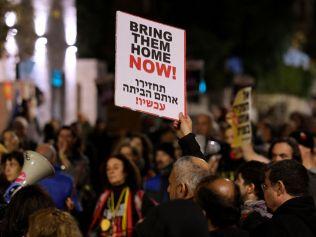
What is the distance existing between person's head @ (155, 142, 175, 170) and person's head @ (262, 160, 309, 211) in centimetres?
515

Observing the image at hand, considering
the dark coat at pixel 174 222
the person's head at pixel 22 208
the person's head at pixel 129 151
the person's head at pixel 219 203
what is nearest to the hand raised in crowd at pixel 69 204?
the person's head at pixel 129 151

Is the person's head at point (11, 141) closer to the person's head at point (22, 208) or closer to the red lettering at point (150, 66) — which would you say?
the red lettering at point (150, 66)

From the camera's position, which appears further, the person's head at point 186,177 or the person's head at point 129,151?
the person's head at point 129,151

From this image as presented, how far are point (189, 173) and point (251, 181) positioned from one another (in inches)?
70.9

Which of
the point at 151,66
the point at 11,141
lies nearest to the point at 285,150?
the point at 151,66

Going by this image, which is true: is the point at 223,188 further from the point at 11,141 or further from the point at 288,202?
the point at 11,141

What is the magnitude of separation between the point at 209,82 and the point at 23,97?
19.6 metres

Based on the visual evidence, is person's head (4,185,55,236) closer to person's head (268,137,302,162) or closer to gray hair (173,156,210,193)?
gray hair (173,156,210,193)

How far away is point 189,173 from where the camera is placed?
5777 millimetres

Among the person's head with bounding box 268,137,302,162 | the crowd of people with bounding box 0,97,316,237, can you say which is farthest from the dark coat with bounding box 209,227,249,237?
the person's head with bounding box 268,137,302,162

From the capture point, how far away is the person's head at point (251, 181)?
739 cm

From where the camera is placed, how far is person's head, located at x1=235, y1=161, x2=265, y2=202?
739cm

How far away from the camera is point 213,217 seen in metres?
4.97

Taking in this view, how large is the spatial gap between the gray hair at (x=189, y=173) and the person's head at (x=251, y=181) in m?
1.51
